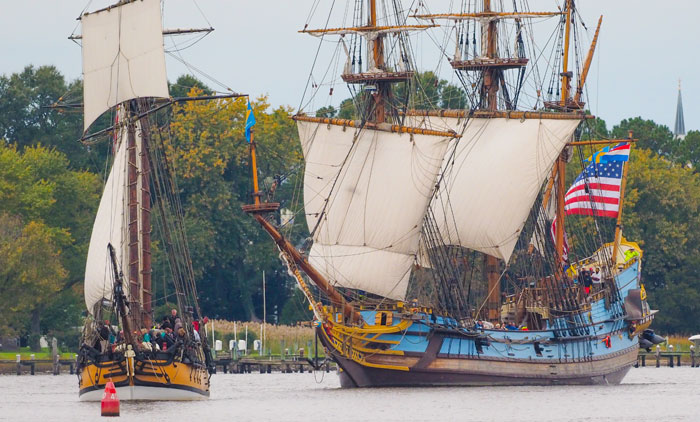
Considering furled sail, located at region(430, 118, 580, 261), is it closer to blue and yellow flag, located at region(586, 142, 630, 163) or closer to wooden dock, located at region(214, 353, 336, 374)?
blue and yellow flag, located at region(586, 142, 630, 163)

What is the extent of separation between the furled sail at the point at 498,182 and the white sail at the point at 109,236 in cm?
1856

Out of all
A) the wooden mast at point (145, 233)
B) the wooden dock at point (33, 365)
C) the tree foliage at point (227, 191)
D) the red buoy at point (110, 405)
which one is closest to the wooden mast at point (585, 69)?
the wooden mast at point (145, 233)

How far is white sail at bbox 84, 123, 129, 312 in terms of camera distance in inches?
3147

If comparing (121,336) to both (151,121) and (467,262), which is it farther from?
(467,262)

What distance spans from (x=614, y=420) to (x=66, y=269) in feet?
186

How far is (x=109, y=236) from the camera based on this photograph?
266ft

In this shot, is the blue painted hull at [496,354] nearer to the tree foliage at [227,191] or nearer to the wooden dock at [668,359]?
the wooden dock at [668,359]

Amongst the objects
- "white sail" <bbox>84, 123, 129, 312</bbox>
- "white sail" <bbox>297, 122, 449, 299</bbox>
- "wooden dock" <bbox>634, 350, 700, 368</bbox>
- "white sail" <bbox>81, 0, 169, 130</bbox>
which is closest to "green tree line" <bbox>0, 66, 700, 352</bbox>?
"wooden dock" <bbox>634, 350, 700, 368</bbox>

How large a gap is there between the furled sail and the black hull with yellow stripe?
2218cm

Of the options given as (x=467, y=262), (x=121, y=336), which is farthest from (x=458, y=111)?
(x=121, y=336)

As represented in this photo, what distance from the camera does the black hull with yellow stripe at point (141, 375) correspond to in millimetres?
74875

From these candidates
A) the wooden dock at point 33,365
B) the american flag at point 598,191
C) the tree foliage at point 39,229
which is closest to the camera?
the american flag at point 598,191

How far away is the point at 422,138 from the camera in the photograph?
90000 millimetres

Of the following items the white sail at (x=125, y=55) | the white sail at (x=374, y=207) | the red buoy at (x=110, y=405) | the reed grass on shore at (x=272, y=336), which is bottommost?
the red buoy at (x=110, y=405)
